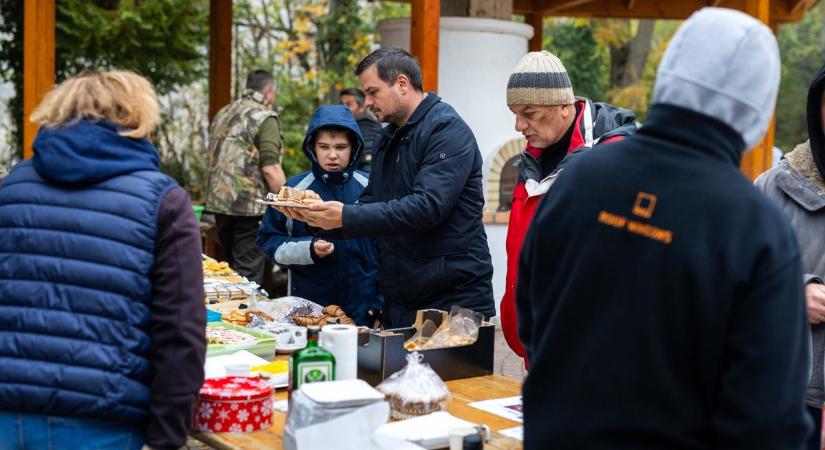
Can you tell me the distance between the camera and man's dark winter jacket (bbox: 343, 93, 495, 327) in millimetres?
3914

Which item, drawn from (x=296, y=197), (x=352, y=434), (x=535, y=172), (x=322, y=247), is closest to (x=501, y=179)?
(x=322, y=247)

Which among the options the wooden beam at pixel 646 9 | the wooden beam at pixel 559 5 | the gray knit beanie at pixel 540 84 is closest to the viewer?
the gray knit beanie at pixel 540 84

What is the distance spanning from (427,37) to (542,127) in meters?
3.16

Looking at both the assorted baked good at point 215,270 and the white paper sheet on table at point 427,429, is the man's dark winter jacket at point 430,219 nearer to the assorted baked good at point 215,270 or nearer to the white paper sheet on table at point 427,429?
the white paper sheet on table at point 427,429

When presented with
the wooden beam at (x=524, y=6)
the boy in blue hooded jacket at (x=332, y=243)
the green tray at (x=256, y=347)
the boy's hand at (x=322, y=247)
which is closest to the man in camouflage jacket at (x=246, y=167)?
the boy in blue hooded jacket at (x=332, y=243)

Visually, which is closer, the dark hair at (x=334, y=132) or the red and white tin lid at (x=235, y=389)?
the red and white tin lid at (x=235, y=389)

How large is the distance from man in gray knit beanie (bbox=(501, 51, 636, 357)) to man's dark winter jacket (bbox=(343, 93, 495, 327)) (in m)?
0.35

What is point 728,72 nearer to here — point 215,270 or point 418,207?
point 418,207

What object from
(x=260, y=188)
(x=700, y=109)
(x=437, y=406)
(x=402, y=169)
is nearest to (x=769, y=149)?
(x=260, y=188)

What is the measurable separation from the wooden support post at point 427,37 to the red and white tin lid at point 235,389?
3.94 metres

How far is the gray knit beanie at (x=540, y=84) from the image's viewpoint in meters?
3.50

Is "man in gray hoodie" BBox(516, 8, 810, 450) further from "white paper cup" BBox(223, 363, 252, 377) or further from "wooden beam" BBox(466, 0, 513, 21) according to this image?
"wooden beam" BBox(466, 0, 513, 21)

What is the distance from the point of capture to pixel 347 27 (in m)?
15.4

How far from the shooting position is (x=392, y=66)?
13.6ft
